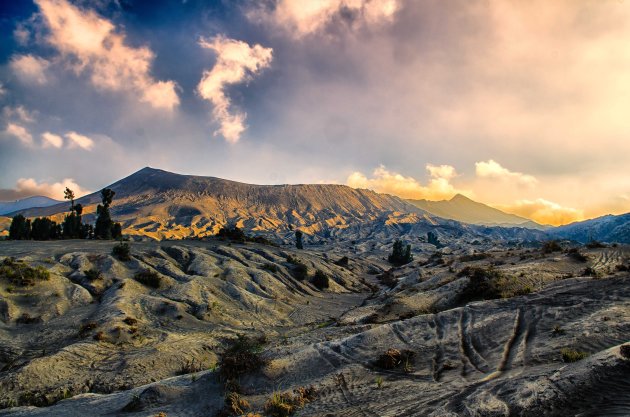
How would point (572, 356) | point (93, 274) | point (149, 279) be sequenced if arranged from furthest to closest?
point (149, 279)
point (93, 274)
point (572, 356)

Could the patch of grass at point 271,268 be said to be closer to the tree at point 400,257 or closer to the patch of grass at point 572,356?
the patch of grass at point 572,356

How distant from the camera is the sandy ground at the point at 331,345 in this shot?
10.1 m

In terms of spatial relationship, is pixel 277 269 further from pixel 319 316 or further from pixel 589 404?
pixel 589 404

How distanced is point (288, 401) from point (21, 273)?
43.6m

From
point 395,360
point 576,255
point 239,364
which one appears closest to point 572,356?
point 395,360

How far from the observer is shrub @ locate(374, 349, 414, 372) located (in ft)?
45.1

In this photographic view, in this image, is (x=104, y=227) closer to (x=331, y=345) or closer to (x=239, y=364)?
(x=239, y=364)

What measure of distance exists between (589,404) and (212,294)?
1780 inches

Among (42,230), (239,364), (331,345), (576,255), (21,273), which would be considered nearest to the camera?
(239,364)

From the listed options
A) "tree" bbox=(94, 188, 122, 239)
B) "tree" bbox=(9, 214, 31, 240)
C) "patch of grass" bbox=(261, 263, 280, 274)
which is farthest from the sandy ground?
"tree" bbox=(9, 214, 31, 240)

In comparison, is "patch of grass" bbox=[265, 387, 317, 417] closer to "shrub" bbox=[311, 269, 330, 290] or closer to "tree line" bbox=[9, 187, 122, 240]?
"shrub" bbox=[311, 269, 330, 290]

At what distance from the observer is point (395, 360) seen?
13961 mm

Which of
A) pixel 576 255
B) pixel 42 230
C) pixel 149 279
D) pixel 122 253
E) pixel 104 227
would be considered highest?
pixel 104 227

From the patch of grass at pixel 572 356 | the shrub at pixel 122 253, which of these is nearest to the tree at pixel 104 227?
the shrub at pixel 122 253
